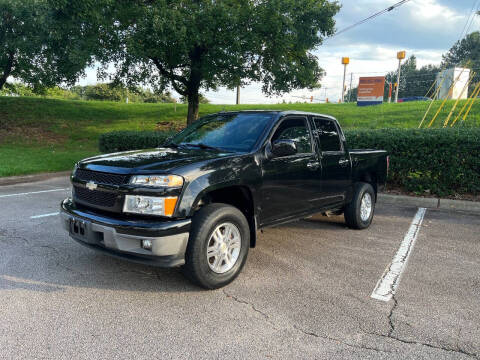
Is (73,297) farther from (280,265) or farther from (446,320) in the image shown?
(446,320)

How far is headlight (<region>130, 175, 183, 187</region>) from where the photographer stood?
3.31m

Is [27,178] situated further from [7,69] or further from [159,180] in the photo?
[7,69]

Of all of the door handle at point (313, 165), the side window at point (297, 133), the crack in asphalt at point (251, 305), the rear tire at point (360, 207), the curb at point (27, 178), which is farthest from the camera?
the curb at point (27, 178)

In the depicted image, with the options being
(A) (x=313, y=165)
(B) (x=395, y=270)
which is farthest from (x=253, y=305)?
(A) (x=313, y=165)

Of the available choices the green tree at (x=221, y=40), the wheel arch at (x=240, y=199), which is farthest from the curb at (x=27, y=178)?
the wheel arch at (x=240, y=199)

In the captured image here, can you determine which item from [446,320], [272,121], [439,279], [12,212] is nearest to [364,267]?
[439,279]

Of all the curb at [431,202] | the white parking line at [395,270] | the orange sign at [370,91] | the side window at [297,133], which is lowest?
the white parking line at [395,270]

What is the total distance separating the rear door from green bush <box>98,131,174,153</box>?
685 centimetres

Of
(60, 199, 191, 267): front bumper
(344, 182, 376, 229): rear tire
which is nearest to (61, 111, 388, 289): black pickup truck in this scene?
(60, 199, 191, 267): front bumper

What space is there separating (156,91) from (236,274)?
17.1 m

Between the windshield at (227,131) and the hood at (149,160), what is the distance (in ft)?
0.97

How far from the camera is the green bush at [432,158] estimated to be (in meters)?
7.82

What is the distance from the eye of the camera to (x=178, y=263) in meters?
3.35

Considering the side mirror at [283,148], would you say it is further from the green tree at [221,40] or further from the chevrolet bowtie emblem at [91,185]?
the green tree at [221,40]
